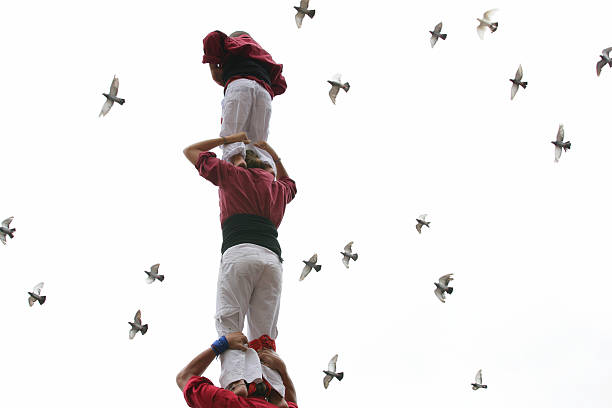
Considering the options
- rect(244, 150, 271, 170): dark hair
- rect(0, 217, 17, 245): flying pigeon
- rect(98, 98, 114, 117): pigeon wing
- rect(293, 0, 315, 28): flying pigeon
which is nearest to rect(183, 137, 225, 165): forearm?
rect(244, 150, 271, 170): dark hair

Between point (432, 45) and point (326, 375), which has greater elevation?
point (432, 45)

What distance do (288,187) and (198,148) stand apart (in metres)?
0.86

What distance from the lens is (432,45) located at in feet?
41.5

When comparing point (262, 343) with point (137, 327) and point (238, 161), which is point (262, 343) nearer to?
point (238, 161)

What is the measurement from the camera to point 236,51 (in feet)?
22.5

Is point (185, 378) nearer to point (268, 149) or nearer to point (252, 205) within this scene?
point (252, 205)

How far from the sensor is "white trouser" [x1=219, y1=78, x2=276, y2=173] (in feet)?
21.6

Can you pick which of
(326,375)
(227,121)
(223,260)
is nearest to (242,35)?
(227,121)

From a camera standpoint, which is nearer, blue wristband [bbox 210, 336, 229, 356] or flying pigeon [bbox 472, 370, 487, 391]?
blue wristband [bbox 210, 336, 229, 356]

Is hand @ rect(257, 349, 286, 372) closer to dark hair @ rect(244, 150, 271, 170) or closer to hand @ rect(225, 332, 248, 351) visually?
hand @ rect(225, 332, 248, 351)

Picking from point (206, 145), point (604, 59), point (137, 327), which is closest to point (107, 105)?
point (137, 327)

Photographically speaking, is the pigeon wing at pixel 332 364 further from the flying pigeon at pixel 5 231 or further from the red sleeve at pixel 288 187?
the flying pigeon at pixel 5 231

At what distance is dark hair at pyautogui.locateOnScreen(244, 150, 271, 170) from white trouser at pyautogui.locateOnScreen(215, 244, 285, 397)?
0.78 metres

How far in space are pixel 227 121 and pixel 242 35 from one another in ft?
3.77
